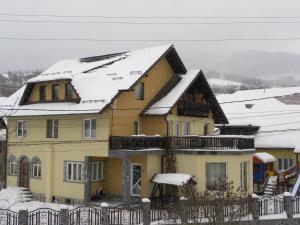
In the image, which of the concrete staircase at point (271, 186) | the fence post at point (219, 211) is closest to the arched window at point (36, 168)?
the concrete staircase at point (271, 186)

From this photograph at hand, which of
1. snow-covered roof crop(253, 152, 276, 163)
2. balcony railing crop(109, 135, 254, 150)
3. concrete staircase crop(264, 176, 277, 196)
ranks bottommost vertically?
concrete staircase crop(264, 176, 277, 196)

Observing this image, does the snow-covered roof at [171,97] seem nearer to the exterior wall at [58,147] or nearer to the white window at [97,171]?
the exterior wall at [58,147]

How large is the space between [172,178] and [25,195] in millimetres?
11796

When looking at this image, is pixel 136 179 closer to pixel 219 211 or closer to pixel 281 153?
pixel 219 211

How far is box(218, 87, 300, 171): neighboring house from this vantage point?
39.7 m

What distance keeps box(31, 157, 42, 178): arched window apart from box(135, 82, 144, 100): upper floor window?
8642mm

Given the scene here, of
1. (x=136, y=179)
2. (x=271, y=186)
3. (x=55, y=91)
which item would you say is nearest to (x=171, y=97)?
(x=136, y=179)

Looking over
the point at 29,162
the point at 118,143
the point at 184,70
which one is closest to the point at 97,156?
the point at 118,143

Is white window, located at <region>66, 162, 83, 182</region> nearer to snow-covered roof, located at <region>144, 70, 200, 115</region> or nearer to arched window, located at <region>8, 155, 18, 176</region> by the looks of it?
snow-covered roof, located at <region>144, 70, 200, 115</region>

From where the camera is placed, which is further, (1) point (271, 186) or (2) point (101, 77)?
(1) point (271, 186)

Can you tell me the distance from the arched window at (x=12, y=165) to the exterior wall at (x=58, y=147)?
0.31 metres

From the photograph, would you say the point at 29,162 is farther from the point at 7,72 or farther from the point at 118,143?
the point at 7,72

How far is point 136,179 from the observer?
31.4 metres

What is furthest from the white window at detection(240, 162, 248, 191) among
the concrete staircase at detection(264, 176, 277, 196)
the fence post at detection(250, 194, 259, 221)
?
the fence post at detection(250, 194, 259, 221)
